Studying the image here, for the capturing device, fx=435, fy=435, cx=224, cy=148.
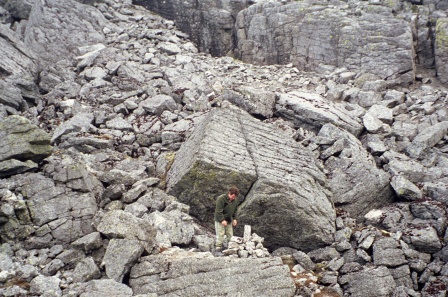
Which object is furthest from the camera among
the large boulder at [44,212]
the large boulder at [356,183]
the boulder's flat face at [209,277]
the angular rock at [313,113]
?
the angular rock at [313,113]

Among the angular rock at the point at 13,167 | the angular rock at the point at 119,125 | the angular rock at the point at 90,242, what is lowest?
the angular rock at the point at 90,242

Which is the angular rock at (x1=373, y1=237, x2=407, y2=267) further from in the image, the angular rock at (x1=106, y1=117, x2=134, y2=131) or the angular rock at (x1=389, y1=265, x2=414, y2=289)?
the angular rock at (x1=106, y1=117, x2=134, y2=131)

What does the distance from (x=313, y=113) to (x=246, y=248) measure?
11003mm

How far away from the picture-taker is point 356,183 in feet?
61.7

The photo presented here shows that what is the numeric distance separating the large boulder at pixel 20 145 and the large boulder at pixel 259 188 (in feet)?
16.5

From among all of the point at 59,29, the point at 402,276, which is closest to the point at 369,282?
the point at 402,276

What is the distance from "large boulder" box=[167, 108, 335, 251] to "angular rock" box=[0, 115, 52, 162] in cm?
500

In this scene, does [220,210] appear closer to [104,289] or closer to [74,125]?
[104,289]

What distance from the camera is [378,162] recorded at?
20.9 metres

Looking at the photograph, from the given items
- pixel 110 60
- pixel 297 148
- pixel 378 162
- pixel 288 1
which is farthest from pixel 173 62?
pixel 378 162

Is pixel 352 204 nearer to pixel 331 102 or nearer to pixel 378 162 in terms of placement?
pixel 378 162

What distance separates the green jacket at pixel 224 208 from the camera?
575 inches

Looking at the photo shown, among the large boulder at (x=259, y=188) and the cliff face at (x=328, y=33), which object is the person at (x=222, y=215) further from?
the cliff face at (x=328, y=33)

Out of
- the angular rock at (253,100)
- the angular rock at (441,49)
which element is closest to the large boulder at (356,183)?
the angular rock at (253,100)
